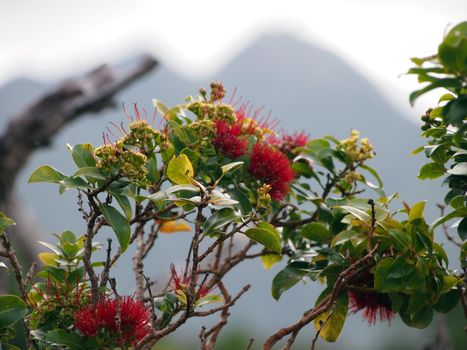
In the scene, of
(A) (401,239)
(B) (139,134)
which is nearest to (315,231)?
(A) (401,239)

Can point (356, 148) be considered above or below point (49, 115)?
below

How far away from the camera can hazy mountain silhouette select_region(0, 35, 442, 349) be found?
76.6 m

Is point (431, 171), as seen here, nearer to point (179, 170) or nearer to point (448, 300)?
point (448, 300)

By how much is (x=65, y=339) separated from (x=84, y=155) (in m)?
0.29

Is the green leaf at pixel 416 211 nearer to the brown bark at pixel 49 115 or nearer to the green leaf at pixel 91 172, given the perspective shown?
the green leaf at pixel 91 172

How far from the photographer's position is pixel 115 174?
0.98m

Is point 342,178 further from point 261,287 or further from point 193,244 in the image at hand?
point 261,287

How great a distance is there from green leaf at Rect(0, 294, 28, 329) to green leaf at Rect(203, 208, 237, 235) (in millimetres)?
331

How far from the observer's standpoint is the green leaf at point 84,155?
1.02 meters

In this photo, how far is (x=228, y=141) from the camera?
1221 mm

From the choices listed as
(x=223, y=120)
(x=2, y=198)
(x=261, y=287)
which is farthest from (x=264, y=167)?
(x=261, y=287)

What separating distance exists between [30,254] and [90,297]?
3828mm

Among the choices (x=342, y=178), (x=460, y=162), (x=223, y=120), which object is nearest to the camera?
(x=460, y=162)

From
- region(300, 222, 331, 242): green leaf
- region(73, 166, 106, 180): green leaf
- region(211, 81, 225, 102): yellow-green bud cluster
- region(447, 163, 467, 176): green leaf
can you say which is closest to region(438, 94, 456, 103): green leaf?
region(447, 163, 467, 176): green leaf
